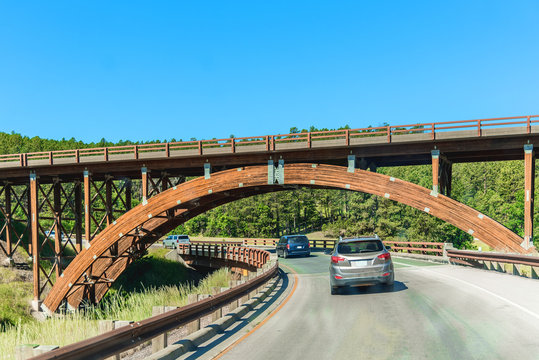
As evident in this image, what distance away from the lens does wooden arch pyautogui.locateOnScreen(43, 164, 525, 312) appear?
932 inches

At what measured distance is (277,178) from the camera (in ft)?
93.0

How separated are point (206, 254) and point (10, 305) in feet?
57.8

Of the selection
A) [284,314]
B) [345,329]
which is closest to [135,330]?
[345,329]

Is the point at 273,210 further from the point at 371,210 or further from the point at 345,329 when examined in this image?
the point at 345,329

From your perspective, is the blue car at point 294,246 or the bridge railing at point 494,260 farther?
the blue car at point 294,246

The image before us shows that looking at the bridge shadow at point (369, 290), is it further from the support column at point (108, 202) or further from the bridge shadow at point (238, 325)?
the support column at point (108, 202)

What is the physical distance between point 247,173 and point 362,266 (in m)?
16.5

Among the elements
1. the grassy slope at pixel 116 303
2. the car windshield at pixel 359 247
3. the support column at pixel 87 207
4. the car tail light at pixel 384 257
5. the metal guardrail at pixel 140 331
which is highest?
the support column at pixel 87 207

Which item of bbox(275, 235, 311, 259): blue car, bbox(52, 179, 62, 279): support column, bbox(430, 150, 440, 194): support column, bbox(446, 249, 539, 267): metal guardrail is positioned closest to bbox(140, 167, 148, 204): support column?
bbox(52, 179, 62, 279): support column

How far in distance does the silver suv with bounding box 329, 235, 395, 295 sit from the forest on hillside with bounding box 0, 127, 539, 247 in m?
62.2

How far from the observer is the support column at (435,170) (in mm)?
24297

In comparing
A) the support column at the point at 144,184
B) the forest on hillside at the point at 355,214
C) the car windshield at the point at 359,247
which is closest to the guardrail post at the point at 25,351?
the car windshield at the point at 359,247

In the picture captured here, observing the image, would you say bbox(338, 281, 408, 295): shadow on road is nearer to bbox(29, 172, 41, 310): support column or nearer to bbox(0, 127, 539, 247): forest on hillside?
bbox(29, 172, 41, 310): support column

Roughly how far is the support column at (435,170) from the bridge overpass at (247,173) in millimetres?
53
